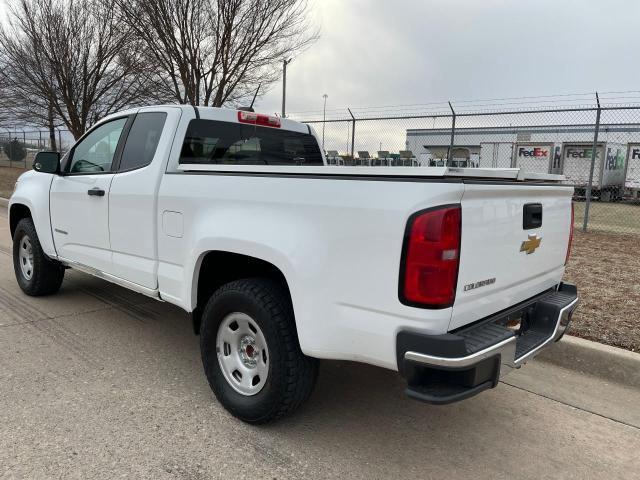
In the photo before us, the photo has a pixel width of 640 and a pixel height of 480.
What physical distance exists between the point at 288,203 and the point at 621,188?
24888mm

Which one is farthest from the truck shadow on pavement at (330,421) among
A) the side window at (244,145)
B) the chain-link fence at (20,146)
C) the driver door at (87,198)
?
the chain-link fence at (20,146)

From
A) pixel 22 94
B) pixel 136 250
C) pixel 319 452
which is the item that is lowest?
pixel 319 452

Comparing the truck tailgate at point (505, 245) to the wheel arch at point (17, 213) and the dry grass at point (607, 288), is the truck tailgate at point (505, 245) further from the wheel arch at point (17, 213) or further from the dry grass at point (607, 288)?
the wheel arch at point (17, 213)

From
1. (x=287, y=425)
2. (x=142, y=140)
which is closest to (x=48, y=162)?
(x=142, y=140)

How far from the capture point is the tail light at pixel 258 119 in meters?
4.09

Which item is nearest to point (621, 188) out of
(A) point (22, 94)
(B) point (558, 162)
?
(B) point (558, 162)

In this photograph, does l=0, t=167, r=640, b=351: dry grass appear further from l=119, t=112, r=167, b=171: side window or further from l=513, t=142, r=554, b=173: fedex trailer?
l=513, t=142, r=554, b=173: fedex trailer

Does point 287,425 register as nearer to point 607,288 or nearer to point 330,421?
point 330,421

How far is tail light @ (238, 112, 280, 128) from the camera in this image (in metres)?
4.09

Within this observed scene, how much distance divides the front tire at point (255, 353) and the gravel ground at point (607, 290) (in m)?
2.73

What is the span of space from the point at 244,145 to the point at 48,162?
1.83m

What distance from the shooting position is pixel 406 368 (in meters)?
2.22

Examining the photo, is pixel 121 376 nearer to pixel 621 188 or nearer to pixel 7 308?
pixel 7 308

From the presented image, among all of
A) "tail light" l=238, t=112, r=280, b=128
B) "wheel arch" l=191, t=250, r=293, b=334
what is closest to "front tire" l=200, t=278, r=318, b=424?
"wheel arch" l=191, t=250, r=293, b=334
